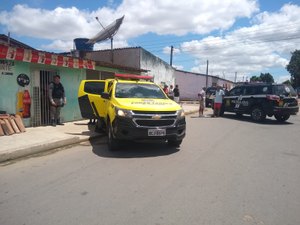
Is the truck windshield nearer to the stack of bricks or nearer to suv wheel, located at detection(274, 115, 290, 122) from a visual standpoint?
the stack of bricks

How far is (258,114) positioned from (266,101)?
32.0 inches

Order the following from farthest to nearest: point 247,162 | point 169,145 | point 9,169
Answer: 1. point 169,145
2. point 247,162
3. point 9,169

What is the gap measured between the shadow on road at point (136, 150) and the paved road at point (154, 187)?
25 millimetres

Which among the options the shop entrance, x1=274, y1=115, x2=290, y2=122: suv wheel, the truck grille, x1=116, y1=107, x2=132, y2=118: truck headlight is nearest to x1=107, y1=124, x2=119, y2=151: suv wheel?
x1=116, y1=107, x2=132, y2=118: truck headlight

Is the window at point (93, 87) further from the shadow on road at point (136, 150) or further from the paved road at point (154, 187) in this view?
the paved road at point (154, 187)

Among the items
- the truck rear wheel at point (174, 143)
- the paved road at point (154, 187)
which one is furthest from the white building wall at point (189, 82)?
the paved road at point (154, 187)

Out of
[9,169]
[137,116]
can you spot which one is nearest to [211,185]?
[137,116]

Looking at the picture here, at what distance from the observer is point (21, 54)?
945cm

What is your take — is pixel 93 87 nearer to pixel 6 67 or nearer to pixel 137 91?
pixel 137 91

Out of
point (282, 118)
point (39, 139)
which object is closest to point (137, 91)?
point (39, 139)

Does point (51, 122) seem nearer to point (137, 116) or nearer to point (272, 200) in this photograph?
point (137, 116)

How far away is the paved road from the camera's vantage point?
12.1ft

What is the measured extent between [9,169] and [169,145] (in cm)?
392

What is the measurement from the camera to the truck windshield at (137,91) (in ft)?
26.5
